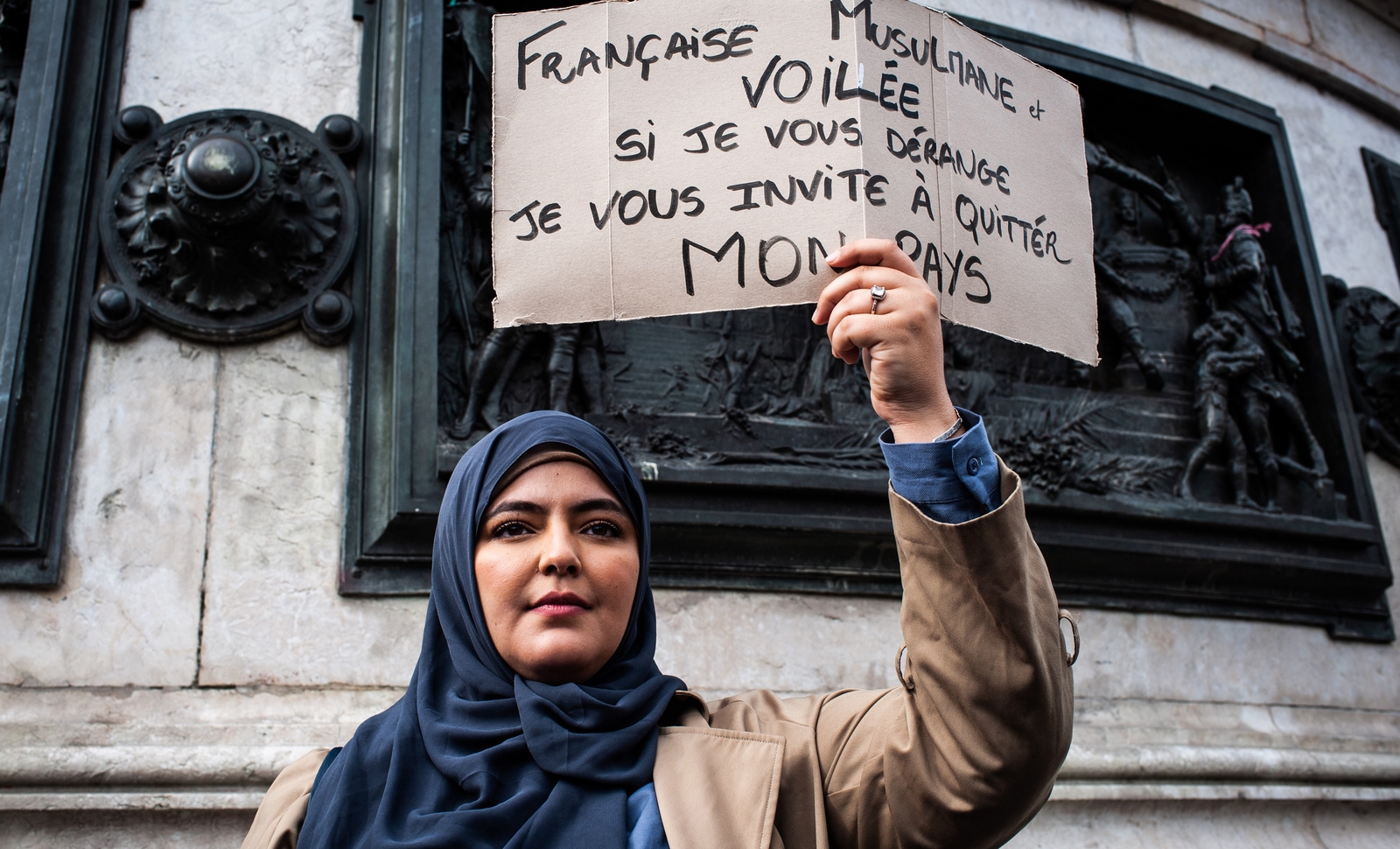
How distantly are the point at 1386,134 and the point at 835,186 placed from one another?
4.67m

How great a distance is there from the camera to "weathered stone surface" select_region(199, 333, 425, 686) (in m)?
2.71

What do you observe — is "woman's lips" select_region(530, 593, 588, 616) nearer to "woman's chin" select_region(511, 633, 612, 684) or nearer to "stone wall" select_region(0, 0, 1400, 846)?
"woman's chin" select_region(511, 633, 612, 684)

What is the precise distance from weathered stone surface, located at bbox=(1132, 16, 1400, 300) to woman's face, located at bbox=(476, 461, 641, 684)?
3.83m

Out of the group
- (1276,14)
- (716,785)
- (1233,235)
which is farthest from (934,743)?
(1276,14)

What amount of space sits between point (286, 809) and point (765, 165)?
1314mm

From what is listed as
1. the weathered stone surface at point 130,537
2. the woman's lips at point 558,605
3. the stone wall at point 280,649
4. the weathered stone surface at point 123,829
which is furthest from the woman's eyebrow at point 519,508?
the weathered stone surface at point 130,537

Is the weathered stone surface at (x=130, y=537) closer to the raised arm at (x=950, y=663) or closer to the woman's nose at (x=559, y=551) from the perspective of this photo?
the woman's nose at (x=559, y=551)

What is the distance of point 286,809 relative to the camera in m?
1.69

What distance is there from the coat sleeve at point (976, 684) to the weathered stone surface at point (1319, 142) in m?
3.88

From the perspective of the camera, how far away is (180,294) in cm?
293

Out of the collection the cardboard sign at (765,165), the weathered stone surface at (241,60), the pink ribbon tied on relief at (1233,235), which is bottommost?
the cardboard sign at (765,165)

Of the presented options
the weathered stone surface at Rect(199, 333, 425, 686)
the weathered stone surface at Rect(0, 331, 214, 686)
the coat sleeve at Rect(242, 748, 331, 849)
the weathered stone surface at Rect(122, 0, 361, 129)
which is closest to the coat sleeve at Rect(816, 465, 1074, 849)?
the coat sleeve at Rect(242, 748, 331, 849)

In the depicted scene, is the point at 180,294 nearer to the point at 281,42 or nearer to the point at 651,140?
the point at 281,42

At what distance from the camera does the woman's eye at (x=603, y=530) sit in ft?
5.71
